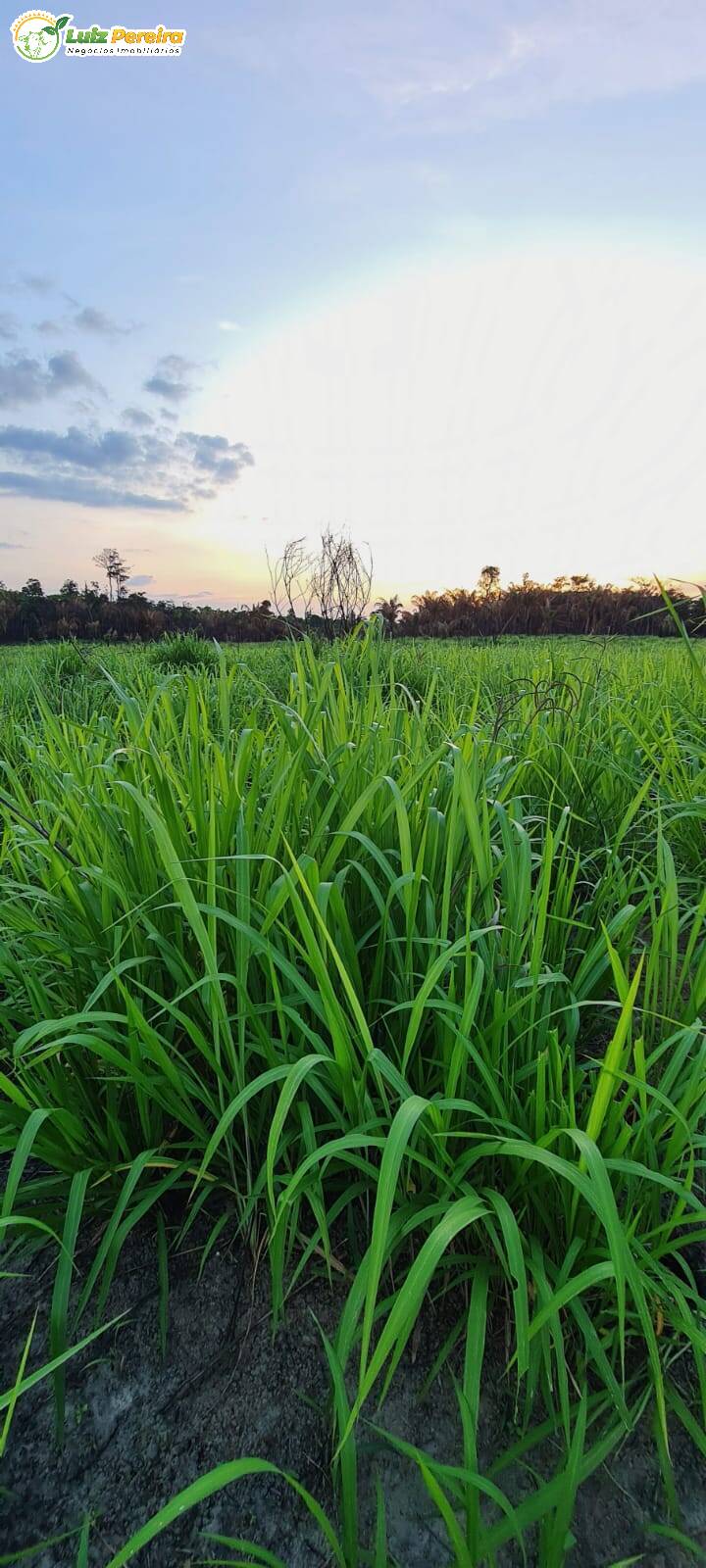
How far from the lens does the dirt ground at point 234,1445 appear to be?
0.71 metres

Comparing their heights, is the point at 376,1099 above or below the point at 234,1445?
above

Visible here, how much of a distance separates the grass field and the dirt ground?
0.8 inches

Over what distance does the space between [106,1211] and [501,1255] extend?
0.57 metres

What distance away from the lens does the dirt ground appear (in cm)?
71

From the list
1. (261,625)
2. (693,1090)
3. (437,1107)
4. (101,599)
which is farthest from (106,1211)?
(101,599)

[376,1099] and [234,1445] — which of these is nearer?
[234,1445]

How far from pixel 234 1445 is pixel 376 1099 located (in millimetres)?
387

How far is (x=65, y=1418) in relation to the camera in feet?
2.68

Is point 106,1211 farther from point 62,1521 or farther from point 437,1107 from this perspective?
point 437,1107

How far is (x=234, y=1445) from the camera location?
0.78m

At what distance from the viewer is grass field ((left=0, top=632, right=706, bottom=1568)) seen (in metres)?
0.72

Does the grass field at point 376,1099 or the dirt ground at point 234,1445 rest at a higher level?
the grass field at point 376,1099

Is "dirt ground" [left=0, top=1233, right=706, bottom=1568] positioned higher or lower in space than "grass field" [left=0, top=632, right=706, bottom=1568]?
lower

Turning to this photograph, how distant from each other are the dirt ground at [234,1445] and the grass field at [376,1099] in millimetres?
22
